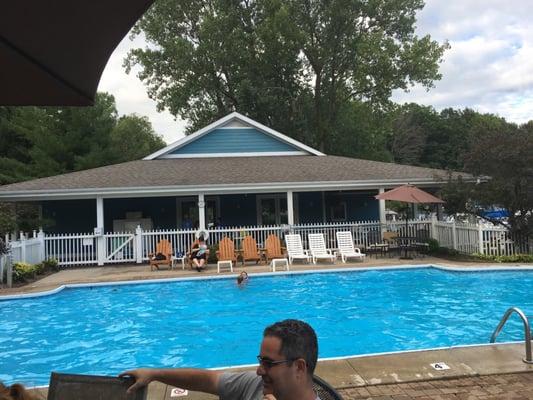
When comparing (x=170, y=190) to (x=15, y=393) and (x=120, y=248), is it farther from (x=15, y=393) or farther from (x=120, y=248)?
(x=15, y=393)

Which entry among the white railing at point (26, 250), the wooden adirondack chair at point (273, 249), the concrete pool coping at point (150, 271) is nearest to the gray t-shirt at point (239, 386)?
the concrete pool coping at point (150, 271)

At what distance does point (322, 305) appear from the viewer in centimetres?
1078

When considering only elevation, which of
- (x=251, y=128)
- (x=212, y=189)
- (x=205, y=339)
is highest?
(x=251, y=128)

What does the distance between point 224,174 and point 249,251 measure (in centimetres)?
399

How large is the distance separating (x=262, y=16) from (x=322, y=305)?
28.3 m

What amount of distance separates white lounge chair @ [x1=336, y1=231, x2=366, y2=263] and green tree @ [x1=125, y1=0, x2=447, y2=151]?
58.4 feet

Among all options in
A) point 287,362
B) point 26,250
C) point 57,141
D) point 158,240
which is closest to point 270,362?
point 287,362

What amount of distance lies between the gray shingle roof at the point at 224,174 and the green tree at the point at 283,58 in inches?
503

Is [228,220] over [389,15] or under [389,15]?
under

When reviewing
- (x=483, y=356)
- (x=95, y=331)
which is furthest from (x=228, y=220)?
(x=483, y=356)

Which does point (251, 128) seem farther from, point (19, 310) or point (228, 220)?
point (19, 310)

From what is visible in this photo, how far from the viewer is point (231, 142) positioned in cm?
2145

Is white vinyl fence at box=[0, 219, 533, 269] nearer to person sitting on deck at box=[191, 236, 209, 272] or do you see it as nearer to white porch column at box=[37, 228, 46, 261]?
white porch column at box=[37, 228, 46, 261]

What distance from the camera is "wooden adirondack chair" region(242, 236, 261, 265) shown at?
50.3 feet
